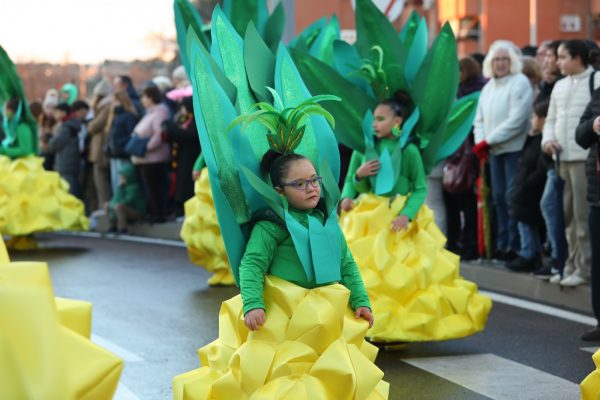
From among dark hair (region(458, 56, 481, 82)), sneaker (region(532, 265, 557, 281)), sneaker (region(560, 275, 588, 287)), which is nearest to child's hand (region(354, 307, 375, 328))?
sneaker (region(560, 275, 588, 287))

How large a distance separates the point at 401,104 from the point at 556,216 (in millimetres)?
2669

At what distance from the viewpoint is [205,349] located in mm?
5848

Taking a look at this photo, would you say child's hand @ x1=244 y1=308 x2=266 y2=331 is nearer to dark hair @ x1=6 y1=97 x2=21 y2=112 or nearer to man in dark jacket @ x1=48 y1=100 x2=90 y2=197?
dark hair @ x1=6 y1=97 x2=21 y2=112

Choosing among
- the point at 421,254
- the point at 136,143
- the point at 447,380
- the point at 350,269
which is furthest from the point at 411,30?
the point at 136,143

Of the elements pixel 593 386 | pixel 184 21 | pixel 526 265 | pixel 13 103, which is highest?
pixel 184 21

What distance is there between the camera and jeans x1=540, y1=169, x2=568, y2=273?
35.5 ft

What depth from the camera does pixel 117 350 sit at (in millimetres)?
8320

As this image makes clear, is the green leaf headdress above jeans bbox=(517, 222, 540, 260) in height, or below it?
above

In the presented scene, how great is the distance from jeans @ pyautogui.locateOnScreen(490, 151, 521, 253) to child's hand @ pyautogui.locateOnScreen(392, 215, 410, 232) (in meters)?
3.86

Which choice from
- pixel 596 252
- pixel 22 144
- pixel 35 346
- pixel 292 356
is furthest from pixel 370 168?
pixel 22 144

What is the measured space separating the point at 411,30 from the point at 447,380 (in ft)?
10.3

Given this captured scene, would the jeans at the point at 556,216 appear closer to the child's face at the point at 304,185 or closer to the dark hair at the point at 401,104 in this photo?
the dark hair at the point at 401,104

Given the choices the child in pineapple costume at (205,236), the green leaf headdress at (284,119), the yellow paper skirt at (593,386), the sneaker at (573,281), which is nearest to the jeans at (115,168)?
the child in pineapple costume at (205,236)

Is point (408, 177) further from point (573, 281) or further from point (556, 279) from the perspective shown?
point (556, 279)
